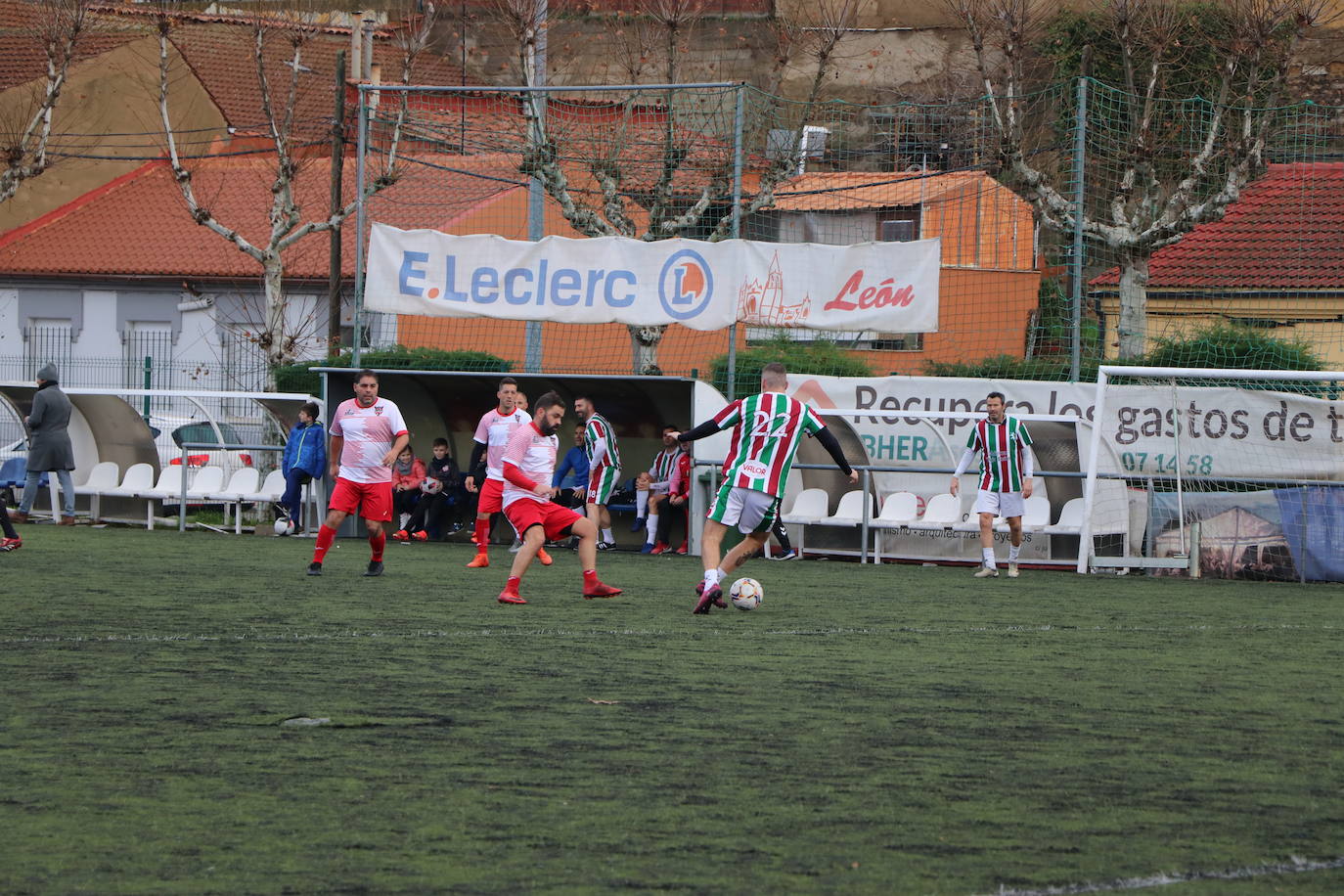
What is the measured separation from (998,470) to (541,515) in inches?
219

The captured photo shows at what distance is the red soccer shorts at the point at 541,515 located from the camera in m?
11.7

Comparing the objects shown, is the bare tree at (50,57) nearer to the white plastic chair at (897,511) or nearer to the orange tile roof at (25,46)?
the orange tile roof at (25,46)

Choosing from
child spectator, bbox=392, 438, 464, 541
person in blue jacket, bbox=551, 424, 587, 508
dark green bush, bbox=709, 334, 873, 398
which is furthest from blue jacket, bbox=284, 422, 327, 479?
dark green bush, bbox=709, 334, 873, 398

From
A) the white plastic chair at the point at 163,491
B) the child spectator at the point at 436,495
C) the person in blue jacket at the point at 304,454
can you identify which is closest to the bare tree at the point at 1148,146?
the child spectator at the point at 436,495

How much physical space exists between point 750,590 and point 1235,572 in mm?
6720

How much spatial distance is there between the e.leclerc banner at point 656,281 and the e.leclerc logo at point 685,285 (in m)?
0.01

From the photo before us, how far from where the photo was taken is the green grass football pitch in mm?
4523

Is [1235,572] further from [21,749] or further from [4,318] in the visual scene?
[4,318]

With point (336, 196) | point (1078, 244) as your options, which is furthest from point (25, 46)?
point (1078, 244)

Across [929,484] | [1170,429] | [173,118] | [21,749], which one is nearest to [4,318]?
[173,118]

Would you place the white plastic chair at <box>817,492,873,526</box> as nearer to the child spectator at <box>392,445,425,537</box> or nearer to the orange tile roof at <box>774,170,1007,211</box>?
the orange tile roof at <box>774,170,1007,211</box>

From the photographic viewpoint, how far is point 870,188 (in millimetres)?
22250

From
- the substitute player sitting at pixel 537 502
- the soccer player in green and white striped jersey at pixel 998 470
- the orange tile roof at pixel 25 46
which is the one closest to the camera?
the substitute player sitting at pixel 537 502

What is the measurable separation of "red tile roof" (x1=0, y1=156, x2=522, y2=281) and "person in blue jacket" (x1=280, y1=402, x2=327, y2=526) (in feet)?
49.8
